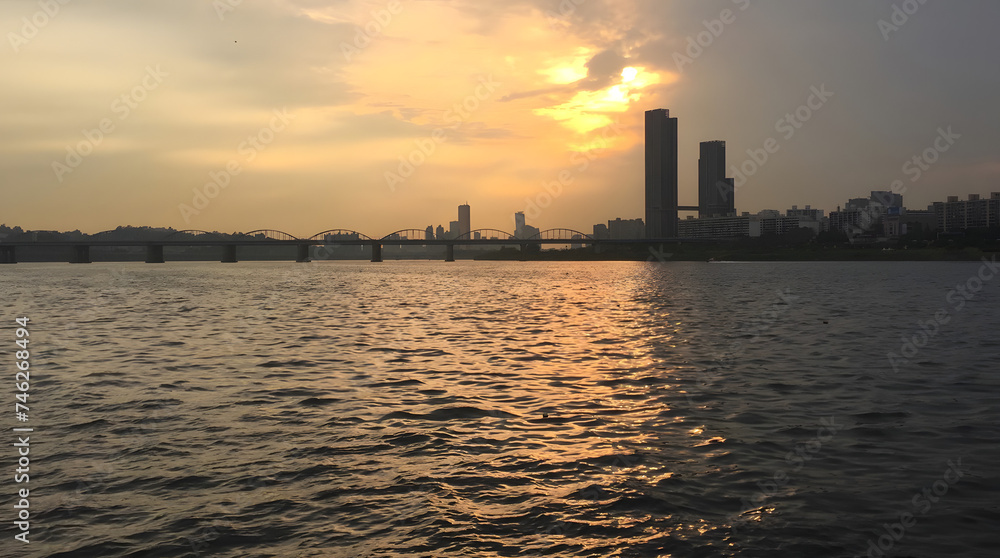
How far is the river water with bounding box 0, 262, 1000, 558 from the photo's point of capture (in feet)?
26.7

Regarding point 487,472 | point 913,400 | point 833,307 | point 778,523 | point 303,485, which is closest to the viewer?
point 778,523

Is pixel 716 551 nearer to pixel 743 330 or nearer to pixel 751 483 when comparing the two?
pixel 751 483

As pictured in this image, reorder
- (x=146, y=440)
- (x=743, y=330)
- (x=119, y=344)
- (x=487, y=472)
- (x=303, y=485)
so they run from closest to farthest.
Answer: (x=303, y=485) → (x=487, y=472) → (x=146, y=440) → (x=119, y=344) → (x=743, y=330)

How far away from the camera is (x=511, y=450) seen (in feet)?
38.3

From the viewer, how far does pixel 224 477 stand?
10156 mm

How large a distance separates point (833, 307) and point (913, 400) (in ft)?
109

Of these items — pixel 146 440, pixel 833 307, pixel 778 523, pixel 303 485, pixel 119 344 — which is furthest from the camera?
pixel 833 307

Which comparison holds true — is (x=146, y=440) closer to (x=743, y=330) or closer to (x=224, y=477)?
(x=224, y=477)

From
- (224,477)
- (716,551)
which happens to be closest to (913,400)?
(716,551)

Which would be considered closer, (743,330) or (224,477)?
(224,477)

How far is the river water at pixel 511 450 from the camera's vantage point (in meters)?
8.14

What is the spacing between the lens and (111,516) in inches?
342

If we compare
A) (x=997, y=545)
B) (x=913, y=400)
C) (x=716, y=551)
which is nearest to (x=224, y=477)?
(x=716, y=551)

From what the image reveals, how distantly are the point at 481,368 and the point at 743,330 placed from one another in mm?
16067
